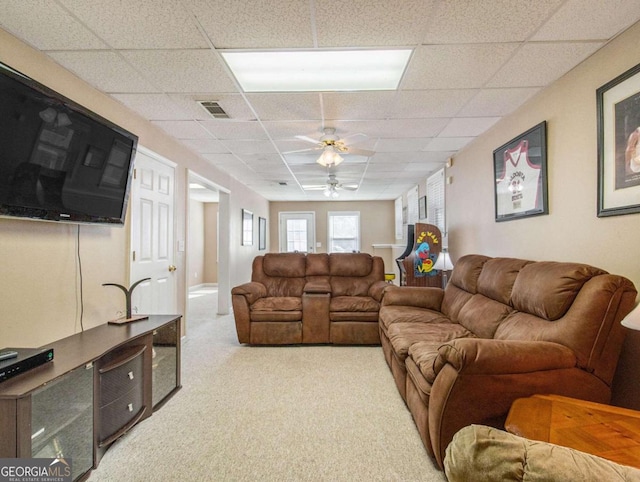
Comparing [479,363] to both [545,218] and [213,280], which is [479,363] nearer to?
[545,218]

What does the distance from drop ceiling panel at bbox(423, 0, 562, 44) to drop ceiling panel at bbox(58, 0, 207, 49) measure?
1.39 m

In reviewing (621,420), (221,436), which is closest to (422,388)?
(621,420)

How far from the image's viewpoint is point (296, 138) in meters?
3.65

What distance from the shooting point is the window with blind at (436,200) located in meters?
4.95

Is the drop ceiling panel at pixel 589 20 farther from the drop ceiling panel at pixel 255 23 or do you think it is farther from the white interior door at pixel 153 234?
the white interior door at pixel 153 234

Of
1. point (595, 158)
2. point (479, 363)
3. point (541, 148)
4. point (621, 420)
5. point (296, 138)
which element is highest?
point (296, 138)

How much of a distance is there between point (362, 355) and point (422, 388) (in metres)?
1.69

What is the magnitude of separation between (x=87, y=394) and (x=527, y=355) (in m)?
2.24

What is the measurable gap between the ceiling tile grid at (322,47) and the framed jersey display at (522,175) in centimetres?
35

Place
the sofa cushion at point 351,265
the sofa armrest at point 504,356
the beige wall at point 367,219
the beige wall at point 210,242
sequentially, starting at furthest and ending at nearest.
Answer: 1. the beige wall at point 367,219
2. the beige wall at point 210,242
3. the sofa cushion at point 351,265
4. the sofa armrest at point 504,356

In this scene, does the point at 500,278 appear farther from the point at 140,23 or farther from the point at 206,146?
the point at 206,146

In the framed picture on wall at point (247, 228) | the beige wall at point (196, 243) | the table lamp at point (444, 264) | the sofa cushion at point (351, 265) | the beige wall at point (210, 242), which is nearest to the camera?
the sofa cushion at point (351, 265)

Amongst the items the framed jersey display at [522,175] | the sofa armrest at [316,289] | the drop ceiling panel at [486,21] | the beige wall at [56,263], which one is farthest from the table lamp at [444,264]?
the beige wall at [56,263]

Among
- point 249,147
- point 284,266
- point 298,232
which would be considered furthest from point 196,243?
point 249,147
